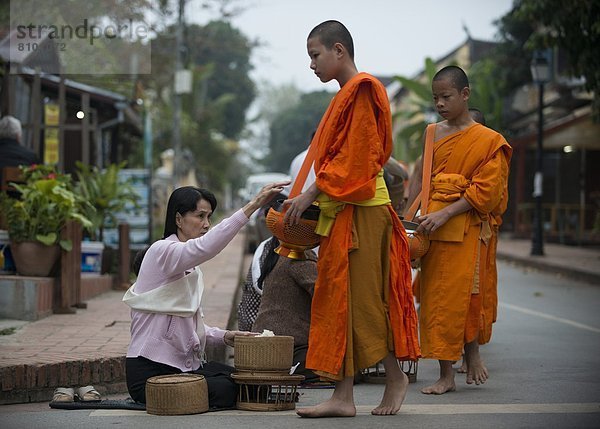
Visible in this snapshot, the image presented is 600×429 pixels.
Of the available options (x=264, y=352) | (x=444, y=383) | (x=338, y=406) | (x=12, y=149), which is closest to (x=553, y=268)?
(x=12, y=149)

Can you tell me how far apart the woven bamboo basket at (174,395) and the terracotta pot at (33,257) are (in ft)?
12.0

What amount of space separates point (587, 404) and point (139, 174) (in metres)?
10.1

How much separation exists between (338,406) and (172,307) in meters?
1.03

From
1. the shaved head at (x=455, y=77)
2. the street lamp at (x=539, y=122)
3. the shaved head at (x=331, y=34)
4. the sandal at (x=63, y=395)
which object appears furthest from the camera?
the street lamp at (x=539, y=122)

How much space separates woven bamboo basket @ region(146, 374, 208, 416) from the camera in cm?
506

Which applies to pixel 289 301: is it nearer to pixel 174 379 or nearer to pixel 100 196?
pixel 174 379

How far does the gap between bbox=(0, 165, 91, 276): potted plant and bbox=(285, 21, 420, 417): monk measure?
3.96 metres

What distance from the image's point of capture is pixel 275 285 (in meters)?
6.46

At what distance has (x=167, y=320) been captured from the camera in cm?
539

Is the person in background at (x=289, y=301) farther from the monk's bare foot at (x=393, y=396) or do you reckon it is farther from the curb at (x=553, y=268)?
the curb at (x=553, y=268)

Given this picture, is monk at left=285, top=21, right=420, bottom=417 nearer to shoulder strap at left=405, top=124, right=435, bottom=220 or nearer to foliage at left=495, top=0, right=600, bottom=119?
shoulder strap at left=405, top=124, right=435, bottom=220

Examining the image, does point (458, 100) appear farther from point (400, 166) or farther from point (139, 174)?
point (139, 174)

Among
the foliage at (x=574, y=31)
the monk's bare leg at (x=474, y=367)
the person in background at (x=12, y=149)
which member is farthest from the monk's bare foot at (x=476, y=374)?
the foliage at (x=574, y=31)

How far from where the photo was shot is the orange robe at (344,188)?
4988mm
